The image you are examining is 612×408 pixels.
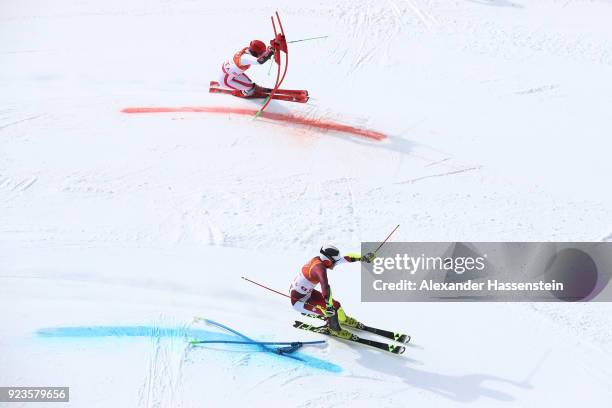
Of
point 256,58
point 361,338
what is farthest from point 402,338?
point 256,58

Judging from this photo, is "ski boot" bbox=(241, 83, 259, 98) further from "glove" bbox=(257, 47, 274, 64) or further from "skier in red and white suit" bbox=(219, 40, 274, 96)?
"glove" bbox=(257, 47, 274, 64)

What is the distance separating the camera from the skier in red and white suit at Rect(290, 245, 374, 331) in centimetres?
699

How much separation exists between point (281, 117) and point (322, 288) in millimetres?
3912

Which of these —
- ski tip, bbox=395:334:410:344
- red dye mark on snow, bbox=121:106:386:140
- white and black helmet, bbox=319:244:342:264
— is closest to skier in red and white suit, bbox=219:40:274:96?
red dye mark on snow, bbox=121:106:386:140

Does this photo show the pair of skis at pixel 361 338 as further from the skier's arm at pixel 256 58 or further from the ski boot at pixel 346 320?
the skier's arm at pixel 256 58

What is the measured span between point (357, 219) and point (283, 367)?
2295 millimetres

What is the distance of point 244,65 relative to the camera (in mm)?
10117

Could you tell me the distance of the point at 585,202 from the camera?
905cm

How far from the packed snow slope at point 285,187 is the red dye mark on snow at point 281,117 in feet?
0.37

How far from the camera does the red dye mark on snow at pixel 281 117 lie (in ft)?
32.7

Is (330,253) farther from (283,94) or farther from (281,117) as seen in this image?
(283,94)

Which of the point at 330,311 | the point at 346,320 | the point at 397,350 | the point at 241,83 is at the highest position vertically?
the point at 241,83

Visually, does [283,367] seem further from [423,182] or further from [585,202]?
[585,202]

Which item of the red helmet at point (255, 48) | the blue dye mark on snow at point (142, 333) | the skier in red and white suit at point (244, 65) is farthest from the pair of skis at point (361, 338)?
the red helmet at point (255, 48)
